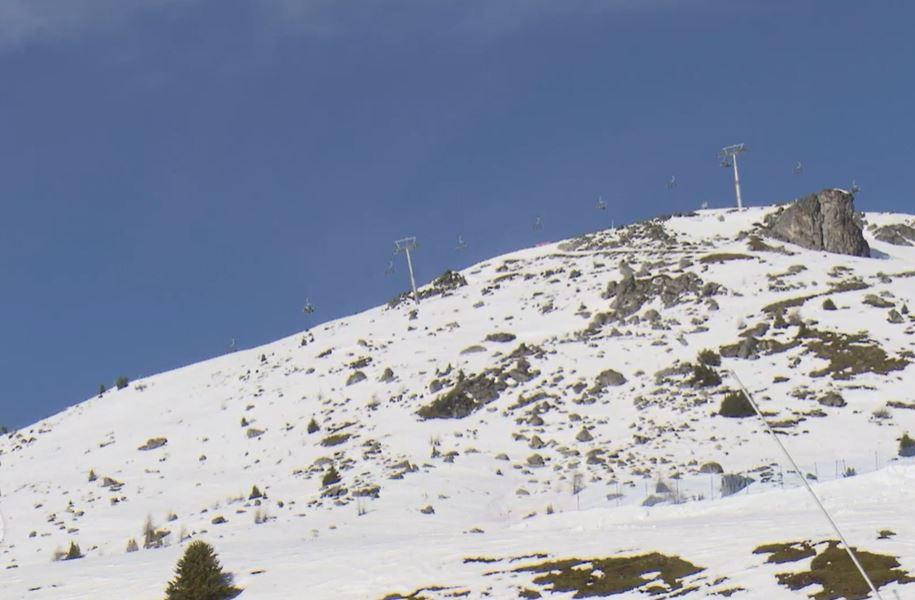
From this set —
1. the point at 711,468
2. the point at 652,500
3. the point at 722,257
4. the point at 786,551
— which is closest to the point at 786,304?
the point at 722,257

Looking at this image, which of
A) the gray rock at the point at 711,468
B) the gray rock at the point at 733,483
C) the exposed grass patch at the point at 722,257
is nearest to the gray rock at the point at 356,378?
the exposed grass patch at the point at 722,257

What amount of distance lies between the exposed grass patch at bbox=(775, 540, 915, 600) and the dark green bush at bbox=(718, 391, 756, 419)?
97.5 ft

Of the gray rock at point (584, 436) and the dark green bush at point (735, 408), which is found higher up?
the dark green bush at point (735, 408)

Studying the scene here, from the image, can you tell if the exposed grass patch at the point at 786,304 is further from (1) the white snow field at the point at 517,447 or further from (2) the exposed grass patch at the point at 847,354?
(2) the exposed grass patch at the point at 847,354

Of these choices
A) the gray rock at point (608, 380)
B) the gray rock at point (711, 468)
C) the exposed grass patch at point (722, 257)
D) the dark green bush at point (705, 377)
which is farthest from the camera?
the exposed grass patch at point (722, 257)

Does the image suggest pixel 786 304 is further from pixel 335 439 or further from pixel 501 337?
pixel 335 439

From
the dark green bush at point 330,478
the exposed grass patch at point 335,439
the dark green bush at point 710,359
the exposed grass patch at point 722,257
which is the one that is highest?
the exposed grass patch at point 722,257

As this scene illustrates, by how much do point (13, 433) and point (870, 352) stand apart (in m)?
83.9

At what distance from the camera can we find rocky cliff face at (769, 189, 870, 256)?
310 feet

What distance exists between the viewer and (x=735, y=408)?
52.7 meters

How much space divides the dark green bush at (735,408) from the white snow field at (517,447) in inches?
22.0

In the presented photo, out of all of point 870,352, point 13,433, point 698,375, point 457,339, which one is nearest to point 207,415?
point 457,339

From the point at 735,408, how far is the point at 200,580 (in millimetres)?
32928

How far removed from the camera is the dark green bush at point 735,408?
52.5m
